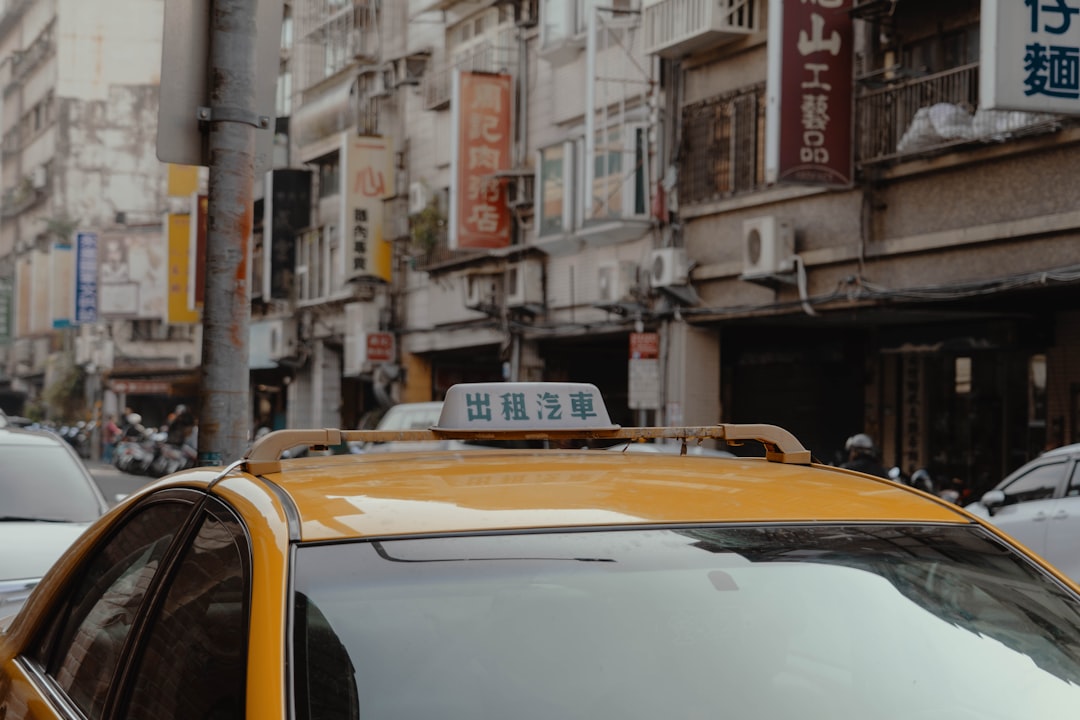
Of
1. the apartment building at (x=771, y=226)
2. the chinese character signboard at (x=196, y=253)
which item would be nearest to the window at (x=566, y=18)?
the apartment building at (x=771, y=226)

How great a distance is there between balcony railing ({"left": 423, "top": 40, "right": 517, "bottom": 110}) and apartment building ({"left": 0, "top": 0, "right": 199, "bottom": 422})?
21.7m

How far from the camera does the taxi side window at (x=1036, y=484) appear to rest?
11078mm

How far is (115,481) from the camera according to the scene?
1259 inches

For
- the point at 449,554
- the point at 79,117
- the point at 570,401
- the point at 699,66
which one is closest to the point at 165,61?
the point at 570,401

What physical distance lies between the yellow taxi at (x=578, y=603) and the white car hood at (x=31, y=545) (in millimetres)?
4364

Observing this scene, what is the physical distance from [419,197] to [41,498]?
22429 mm

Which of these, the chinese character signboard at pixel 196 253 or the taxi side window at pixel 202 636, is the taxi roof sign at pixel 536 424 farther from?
the chinese character signboard at pixel 196 253

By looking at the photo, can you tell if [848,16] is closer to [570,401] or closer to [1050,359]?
[1050,359]

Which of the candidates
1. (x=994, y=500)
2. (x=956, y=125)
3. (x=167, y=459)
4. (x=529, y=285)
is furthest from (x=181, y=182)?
(x=994, y=500)

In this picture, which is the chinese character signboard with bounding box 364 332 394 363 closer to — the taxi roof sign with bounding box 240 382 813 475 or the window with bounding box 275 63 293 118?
the window with bounding box 275 63 293 118

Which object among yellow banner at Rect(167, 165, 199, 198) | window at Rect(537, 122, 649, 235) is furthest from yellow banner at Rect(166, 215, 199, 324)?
window at Rect(537, 122, 649, 235)

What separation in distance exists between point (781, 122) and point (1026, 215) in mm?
2968

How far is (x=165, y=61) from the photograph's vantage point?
287 inches

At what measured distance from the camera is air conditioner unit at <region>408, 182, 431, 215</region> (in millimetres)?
30281
